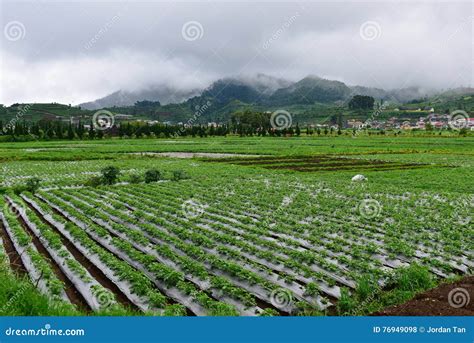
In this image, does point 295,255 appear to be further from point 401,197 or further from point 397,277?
point 401,197

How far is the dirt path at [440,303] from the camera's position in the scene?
22.1 feet

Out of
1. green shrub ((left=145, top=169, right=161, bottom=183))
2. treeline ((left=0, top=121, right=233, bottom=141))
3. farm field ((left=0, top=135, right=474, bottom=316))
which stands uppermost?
treeline ((left=0, top=121, right=233, bottom=141))

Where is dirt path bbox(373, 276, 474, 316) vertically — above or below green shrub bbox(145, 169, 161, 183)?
below

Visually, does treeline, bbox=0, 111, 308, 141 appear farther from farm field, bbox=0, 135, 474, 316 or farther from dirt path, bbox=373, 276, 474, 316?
dirt path, bbox=373, 276, 474, 316

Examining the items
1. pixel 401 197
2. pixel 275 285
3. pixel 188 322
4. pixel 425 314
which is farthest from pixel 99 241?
pixel 401 197

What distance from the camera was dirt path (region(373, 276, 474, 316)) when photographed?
6.75 meters

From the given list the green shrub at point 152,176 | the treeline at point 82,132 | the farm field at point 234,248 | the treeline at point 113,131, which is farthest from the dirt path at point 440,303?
the treeline at point 82,132

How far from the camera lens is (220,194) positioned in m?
20.5

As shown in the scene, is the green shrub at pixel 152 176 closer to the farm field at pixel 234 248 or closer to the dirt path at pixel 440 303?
the farm field at pixel 234 248

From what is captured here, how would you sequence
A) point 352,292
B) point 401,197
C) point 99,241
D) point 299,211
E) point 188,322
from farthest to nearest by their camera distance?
point 401,197 < point 299,211 < point 99,241 < point 352,292 < point 188,322

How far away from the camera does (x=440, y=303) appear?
23.6 feet

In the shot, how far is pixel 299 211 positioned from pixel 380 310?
8.52 metres

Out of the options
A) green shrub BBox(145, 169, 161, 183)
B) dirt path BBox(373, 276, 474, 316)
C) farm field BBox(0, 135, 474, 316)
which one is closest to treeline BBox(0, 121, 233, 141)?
green shrub BBox(145, 169, 161, 183)

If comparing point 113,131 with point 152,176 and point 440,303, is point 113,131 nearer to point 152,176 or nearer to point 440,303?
point 152,176
